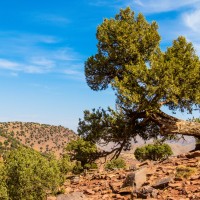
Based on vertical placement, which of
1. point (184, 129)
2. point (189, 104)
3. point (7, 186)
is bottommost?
point (7, 186)

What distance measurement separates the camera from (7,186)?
874 inches

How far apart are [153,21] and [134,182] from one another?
17.8 metres

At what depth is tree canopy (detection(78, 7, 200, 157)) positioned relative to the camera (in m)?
27.3

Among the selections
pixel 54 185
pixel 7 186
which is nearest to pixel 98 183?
pixel 54 185

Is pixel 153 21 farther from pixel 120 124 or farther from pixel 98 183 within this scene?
pixel 98 183

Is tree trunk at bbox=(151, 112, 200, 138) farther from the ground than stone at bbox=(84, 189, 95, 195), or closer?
farther from the ground

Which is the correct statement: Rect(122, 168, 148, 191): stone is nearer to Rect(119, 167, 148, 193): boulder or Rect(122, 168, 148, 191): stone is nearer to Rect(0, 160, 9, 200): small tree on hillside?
Rect(119, 167, 148, 193): boulder

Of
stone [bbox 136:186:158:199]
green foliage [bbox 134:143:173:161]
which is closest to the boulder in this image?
stone [bbox 136:186:158:199]

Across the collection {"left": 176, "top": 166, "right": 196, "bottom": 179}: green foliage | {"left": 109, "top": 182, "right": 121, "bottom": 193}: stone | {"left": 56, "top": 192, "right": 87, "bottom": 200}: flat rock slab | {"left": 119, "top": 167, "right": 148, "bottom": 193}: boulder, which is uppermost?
{"left": 176, "top": 166, "right": 196, "bottom": 179}: green foliage

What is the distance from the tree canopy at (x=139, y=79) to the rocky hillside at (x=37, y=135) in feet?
349

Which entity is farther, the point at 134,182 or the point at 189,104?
the point at 189,104

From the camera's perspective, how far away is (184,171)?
66.6 ft

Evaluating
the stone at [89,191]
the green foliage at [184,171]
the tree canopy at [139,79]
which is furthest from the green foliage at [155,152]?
the stone at [89,191]

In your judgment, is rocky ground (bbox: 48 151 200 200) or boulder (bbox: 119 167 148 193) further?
boulder (bbox: 119 167 148 193)
